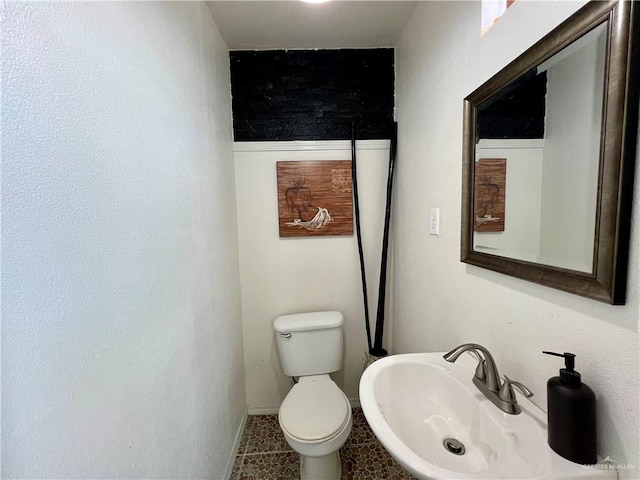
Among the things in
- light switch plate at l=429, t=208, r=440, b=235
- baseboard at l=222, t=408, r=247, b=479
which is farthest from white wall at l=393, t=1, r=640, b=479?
baseboard at l=222, t=408, r=247, b=479

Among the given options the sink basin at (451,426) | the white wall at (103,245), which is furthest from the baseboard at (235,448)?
the sink basin at (451,426)

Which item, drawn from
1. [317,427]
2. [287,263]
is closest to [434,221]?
[287,263]

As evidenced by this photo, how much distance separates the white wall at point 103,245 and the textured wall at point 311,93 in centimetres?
56

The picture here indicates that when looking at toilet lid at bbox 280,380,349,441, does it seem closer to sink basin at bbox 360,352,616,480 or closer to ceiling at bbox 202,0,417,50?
sink basin at bbox 360,352,616,480

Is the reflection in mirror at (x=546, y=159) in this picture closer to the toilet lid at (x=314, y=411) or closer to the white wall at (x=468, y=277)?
the white wall at (x=468, y=277)

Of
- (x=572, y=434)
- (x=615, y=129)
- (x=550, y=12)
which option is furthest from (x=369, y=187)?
(x=572, y=434)

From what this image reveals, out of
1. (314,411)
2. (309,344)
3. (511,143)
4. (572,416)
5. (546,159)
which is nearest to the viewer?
(572,416)

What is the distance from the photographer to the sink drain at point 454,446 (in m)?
0.80

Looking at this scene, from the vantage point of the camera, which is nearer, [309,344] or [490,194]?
[490,194]

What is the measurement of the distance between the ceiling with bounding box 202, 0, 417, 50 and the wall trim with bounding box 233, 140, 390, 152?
0.57m

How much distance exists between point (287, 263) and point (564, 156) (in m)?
1.46

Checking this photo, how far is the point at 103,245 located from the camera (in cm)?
60

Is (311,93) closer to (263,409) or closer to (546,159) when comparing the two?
(546,159)

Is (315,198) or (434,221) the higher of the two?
(315,198)
